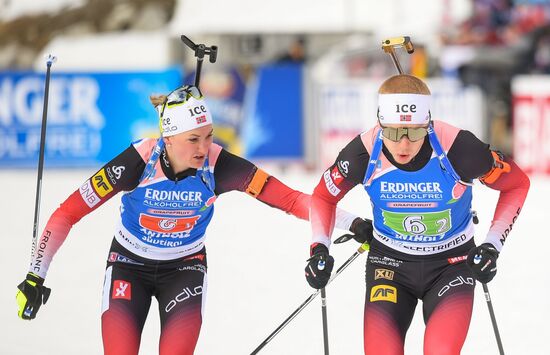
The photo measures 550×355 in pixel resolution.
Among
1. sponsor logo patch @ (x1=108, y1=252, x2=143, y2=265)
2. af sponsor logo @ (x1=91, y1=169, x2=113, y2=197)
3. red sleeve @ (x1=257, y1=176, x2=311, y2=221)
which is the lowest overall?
sponsor logo patch @ (x1=108, y1=252, x2=143, y2=265)

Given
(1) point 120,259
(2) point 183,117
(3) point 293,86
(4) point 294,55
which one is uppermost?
(2) point 183,117

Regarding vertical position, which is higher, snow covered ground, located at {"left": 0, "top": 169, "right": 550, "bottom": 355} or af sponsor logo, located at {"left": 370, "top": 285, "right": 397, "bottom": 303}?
af sponsor logo, located at {"left": 370, "top": 285, "right": 397, "bottom": 303}

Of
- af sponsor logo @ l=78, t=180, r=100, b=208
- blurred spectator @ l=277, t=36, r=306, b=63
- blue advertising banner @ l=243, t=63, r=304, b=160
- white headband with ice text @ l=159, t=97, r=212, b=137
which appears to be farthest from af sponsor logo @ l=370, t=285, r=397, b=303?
blurred spectator @ l=277, t=36, r=306, b=63

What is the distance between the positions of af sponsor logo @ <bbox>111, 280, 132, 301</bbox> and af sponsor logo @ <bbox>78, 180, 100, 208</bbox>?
0.39 meters

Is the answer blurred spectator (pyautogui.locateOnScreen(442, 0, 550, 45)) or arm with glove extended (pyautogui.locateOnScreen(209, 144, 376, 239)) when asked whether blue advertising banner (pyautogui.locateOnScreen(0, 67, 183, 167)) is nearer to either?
blurred spectator (pyautogui.locateOnScreen(442, 0, 550, 45))

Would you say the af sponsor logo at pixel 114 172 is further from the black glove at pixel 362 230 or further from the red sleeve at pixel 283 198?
the black glove at pixel 362 230

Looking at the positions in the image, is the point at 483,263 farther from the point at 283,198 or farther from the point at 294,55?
the point at 294,55

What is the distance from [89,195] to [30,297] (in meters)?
0.55

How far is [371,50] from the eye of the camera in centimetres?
2036

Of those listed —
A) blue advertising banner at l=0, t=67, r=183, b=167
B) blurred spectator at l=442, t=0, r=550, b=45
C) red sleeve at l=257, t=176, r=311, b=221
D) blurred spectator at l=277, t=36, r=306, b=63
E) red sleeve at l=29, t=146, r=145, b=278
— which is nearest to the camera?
red sleeve at l=29, t=146, r=145, b=278

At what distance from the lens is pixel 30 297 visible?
17.9ft

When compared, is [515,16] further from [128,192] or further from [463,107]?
[128,192]

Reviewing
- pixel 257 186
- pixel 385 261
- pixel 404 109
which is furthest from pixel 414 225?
pixel 257 186

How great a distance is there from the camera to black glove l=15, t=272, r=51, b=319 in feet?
17.8
